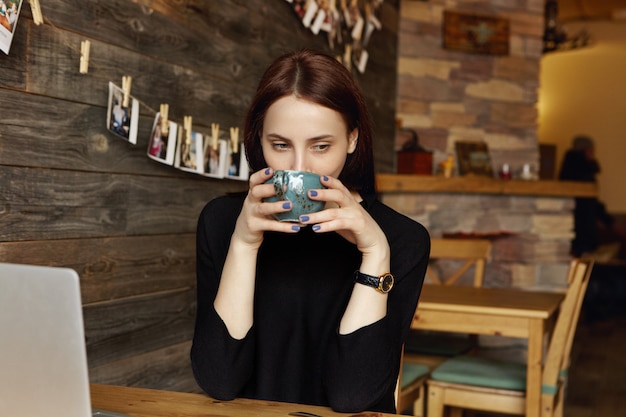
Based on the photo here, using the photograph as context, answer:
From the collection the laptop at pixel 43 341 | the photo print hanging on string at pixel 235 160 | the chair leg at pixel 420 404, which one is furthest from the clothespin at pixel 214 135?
the laptop at pixel 43 341

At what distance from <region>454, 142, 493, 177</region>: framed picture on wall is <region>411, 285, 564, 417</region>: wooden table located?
7.08 ft

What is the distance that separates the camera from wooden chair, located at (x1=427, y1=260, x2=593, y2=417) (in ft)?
8.52

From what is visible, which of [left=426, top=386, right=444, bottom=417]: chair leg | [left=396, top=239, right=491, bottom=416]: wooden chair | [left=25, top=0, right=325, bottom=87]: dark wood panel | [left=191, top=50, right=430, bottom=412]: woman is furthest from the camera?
[left=426, top=386, right=444, bottom=417]: chair leg

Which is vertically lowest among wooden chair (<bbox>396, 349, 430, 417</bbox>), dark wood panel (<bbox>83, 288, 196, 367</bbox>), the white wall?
wooden chair (<bbox>396, 349, 430, 417</bbox>)

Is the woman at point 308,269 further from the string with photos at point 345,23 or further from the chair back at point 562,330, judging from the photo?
the string with photos at point 345,23

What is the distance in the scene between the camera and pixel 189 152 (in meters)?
2.58

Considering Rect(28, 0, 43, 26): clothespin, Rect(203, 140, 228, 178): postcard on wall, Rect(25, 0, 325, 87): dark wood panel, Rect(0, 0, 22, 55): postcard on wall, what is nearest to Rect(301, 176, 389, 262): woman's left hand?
Rect(0, 0, 22, 55): postcard on wall

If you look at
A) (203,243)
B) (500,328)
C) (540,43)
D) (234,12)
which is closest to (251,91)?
(234,12)

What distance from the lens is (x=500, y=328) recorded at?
2.57 m

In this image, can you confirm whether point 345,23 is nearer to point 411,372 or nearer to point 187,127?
point 187,127

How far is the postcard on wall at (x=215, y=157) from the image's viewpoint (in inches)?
106

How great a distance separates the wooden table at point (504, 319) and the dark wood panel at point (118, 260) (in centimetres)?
82

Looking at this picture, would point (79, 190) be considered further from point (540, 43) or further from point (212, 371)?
point (540, 43)

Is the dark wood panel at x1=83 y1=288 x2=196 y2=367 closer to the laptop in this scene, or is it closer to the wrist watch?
the wrist watch
